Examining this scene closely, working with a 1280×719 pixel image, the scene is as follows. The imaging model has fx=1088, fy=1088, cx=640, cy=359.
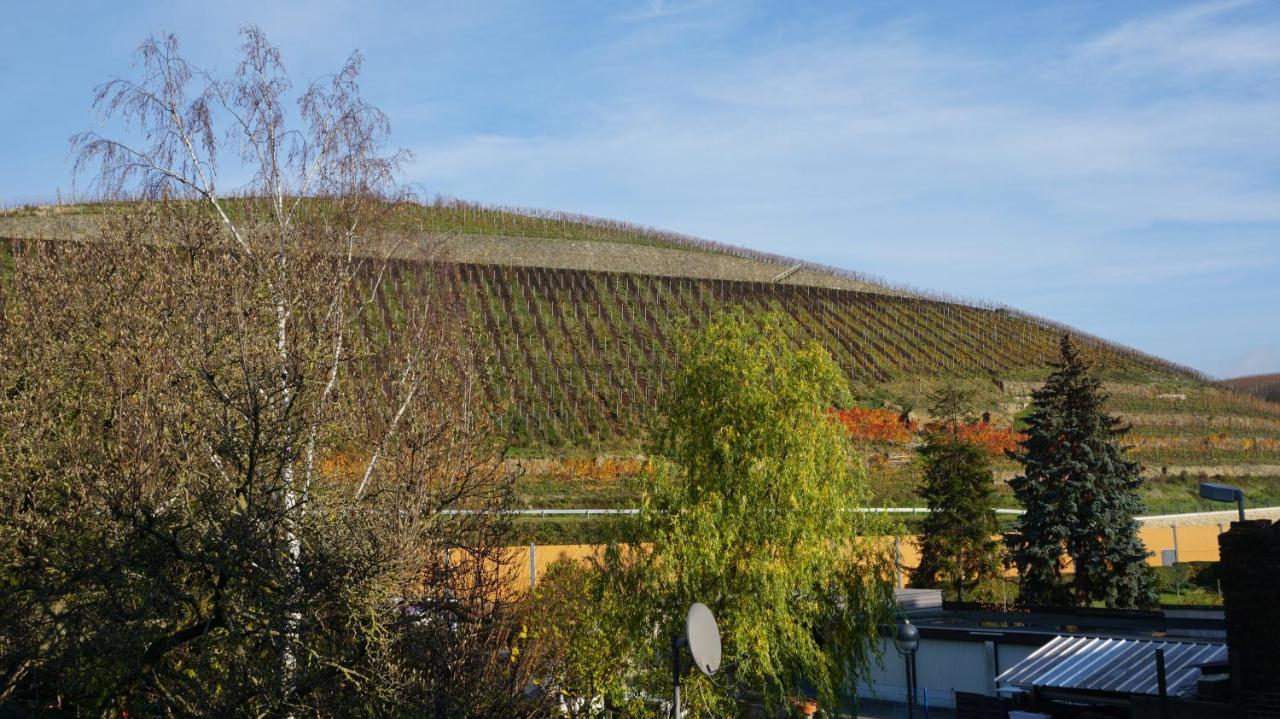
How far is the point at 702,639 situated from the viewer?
11422mm

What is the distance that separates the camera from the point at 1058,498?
3562 cm

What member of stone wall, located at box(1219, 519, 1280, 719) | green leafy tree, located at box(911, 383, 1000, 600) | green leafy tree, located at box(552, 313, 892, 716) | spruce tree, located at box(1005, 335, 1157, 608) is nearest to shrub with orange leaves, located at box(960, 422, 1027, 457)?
green leafy tree, located at box(911, 383, 1000, 600)

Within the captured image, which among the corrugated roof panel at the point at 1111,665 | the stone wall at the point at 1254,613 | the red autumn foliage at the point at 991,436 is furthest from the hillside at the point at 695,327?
the stone wall at the point at 1254,613

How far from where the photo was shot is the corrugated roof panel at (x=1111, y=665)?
17531mm

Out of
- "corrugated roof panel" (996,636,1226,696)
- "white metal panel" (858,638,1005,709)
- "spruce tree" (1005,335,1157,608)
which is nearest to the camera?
"corrugated roof panel" (996,636,1226,696)

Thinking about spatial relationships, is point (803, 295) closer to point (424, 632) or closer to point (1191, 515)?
point (1191, 515)

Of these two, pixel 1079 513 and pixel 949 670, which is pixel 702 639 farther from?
pixel 1079 513

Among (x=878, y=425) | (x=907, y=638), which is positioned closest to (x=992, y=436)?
(x=878, y=425)

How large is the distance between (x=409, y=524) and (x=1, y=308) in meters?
11.2

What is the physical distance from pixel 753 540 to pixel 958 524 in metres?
23.7

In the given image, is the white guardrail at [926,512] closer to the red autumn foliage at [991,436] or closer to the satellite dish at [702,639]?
the red autumn foliage at [991,436]

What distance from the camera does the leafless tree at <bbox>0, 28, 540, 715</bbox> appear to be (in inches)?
403

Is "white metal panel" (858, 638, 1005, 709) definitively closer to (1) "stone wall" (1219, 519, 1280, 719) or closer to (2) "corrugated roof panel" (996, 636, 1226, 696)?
(2) "corrugated roof panel" (996, 636, 1226, 696)

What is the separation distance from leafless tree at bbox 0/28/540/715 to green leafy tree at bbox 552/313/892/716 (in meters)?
4.80
